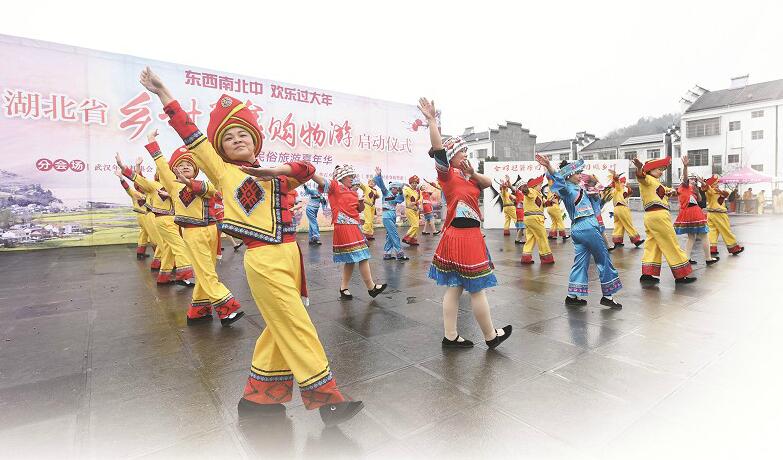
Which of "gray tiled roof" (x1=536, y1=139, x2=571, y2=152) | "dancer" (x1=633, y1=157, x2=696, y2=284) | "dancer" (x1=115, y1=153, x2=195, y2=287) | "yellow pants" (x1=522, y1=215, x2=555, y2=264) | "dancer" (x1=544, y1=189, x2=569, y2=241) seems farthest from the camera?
"gray tiled roof" (x1=536, y1=139, x2=571, y2=152)

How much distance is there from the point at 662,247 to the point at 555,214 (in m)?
5.58

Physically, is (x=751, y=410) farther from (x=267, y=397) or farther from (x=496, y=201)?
(x=496, y=201)

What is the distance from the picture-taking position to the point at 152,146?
4.16m

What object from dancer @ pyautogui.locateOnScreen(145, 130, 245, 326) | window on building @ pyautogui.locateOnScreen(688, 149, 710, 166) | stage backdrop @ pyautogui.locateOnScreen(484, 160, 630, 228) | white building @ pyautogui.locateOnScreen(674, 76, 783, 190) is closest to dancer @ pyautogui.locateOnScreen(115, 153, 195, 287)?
dancer @ pyautogui.locateOnScreen(145, 130, 245, 326)

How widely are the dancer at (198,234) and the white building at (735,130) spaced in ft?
34.0

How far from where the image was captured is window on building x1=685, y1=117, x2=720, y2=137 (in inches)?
971

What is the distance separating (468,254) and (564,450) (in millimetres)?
1727

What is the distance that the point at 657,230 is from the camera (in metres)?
6.08

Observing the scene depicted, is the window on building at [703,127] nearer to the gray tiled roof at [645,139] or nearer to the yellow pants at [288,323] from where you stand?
the gray tiled roof at [645,139]

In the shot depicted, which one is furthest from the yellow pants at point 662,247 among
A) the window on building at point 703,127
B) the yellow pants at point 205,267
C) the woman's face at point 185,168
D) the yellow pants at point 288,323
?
the window on building at point 703,127

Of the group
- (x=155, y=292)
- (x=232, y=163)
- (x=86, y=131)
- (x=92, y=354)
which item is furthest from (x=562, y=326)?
(x=86, y=131)

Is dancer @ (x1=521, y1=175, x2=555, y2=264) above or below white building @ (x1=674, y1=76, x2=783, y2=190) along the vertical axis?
below

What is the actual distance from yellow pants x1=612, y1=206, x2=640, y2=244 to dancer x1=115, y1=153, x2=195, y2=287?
401 inches

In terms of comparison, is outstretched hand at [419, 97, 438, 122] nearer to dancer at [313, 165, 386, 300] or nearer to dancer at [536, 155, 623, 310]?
dancer at [536, 155, 623, 310]
